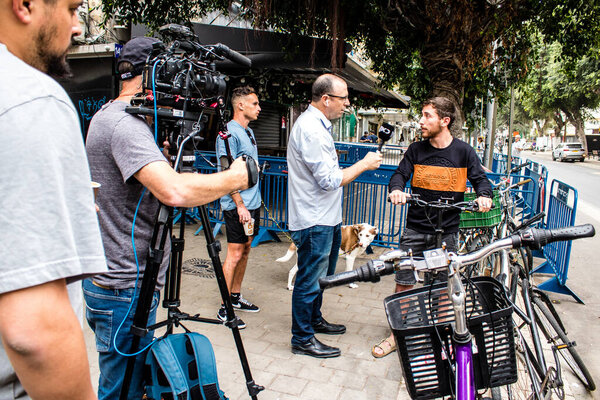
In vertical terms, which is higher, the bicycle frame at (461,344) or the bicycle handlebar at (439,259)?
the bicycle handlebar at (439,259)

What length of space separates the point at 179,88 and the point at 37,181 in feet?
4.37

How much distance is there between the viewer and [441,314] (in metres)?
2.03

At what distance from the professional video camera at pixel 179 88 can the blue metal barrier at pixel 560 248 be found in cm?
445

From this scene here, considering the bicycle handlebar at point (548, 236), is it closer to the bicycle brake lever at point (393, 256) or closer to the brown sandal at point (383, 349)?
the bicycle brake lever at point (393, 256)

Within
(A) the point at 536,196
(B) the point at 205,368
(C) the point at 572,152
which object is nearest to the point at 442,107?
(B) the point at 205,368

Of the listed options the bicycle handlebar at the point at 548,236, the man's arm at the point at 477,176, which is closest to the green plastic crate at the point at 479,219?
the man's arm at the point at 477,176

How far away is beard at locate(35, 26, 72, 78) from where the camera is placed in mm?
967

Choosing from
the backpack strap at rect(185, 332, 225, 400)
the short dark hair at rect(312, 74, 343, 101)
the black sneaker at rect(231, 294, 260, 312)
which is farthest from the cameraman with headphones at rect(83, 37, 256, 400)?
the black sneaker at rect(231, 294, 260, 312)

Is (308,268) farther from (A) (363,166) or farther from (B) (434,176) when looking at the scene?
(B) (434,176)

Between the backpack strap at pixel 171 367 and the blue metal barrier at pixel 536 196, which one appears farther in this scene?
the blue metal barrier at pixel 536 196

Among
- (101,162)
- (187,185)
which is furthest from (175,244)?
(187,185)

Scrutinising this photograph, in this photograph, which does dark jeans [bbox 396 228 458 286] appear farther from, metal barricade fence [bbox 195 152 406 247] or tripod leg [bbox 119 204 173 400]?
metal barricade fence [bbox 195 152 406 247]

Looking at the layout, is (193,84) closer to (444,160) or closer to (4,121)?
(4,121)

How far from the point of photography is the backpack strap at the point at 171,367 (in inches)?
77.3
